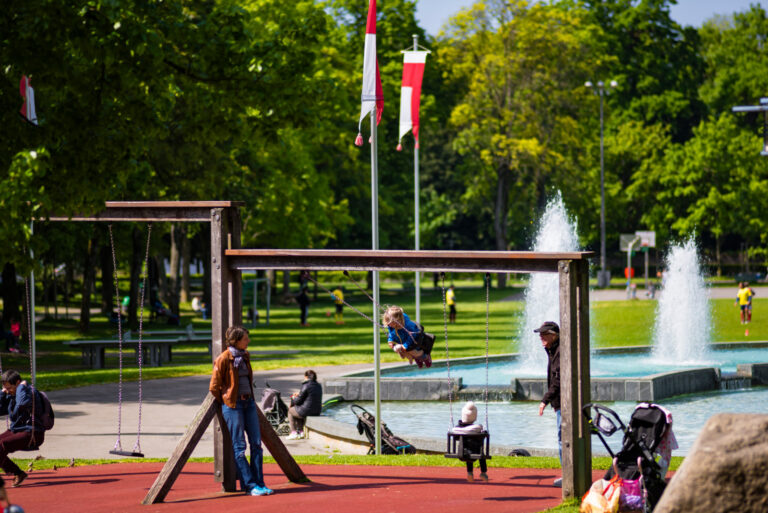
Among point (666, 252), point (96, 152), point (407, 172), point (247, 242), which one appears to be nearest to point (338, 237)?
point (407, 172)

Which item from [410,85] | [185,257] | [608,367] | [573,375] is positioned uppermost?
[410,85]

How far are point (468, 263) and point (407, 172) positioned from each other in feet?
186

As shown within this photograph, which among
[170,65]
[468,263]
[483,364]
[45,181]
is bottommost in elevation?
[483,364]

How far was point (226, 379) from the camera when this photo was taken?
35.6 feet

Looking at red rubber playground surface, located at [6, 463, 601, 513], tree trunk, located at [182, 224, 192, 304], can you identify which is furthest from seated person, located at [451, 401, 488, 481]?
tree trunk, located at [182, 224, 192, 304]

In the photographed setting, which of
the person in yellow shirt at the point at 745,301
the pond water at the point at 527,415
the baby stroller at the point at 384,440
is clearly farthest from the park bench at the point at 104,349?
the person in yellow shirt at the point at 745,301

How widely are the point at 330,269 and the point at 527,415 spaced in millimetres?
8172

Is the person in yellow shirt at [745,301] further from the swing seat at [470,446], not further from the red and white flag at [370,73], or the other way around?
the swing seat at [470,446]

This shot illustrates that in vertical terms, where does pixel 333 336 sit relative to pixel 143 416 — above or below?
above

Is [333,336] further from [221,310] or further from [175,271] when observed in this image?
[221,310]

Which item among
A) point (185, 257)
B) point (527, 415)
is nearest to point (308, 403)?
point (527, 415)

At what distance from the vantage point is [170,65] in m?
17.7

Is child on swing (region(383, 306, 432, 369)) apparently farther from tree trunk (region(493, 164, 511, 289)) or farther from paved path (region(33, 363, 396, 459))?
tree trunk (region(493, 164, 511, 289))

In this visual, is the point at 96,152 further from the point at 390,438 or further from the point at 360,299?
the point at 360,299
